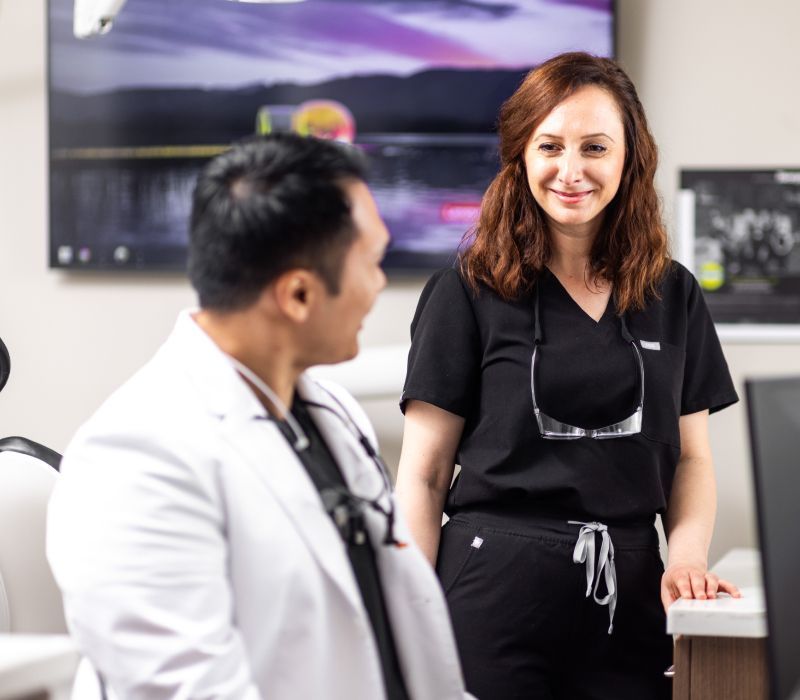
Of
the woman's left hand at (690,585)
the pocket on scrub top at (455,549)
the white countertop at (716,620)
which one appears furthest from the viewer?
the pocket on scrub top at (455,549)

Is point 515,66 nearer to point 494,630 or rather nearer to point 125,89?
point 125,89

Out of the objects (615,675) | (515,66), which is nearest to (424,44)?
(515,66)

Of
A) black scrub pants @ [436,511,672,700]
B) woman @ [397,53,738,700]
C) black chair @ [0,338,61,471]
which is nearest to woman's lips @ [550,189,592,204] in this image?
woman @ [397,53,738,700]

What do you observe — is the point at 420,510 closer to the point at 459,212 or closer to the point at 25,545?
the point at 25,545

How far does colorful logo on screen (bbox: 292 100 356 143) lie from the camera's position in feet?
8.74

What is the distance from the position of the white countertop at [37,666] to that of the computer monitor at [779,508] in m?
0.57

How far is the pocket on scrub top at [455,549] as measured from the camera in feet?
5.30

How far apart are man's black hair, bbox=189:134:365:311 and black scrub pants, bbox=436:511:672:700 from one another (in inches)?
24.7

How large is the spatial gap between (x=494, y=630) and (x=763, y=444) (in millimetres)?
797

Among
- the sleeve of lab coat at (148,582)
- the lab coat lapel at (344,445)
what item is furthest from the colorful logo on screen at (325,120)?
the sleeve of lab coat at (148,582)

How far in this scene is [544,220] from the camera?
1712 millimetres

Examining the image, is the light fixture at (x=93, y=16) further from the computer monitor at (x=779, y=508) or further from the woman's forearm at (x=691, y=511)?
the computer monitor at (x=779, y=508)

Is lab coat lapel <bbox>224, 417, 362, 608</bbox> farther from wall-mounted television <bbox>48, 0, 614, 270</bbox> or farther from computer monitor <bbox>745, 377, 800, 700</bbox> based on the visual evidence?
wall-mounted television <bbox>48, 0, 614, 270</bbox>

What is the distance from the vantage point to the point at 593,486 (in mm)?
1574
